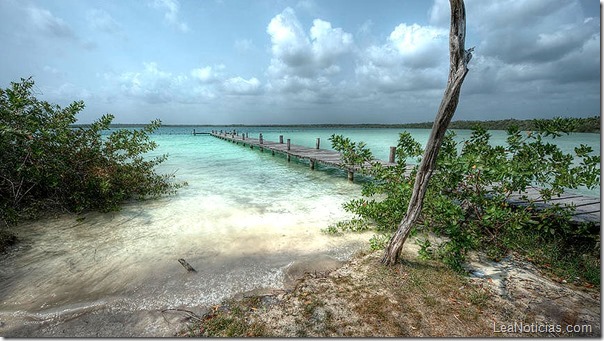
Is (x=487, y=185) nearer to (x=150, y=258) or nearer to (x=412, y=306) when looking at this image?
(x=412, y=306)

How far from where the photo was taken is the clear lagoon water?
3.22 metres

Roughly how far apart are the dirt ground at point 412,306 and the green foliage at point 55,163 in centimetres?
526

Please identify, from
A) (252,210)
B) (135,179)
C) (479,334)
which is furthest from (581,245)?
(135,179)

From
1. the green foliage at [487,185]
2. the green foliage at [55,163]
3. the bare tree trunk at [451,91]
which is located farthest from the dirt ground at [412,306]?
the green foliage at [55,163]

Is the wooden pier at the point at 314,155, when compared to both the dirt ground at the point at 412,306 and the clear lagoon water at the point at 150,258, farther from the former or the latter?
the dirt ground at the point at 412,306

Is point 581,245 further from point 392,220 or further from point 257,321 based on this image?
point 257,321

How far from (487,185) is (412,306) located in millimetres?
2349

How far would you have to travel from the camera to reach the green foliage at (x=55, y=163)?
5.37 meters

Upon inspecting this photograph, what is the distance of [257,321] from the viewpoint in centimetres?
297

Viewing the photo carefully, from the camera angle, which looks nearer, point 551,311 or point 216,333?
point 216,333

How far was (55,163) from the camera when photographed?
6.00 meters

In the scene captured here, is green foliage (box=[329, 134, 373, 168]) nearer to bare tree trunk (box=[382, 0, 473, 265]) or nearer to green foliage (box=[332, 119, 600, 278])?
green foliage (box=[332, 119, 600, 278])

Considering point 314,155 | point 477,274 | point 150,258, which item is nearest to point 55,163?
point 150,258

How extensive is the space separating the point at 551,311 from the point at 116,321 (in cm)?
498
